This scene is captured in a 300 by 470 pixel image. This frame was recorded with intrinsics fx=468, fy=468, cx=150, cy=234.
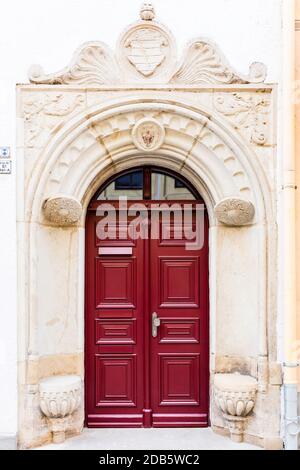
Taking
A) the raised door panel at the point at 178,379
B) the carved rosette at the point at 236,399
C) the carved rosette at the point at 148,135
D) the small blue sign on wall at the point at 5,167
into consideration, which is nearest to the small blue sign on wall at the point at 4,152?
the small blue sign on wall at the point at 5,167

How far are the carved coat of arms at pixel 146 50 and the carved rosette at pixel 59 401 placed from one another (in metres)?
2.98

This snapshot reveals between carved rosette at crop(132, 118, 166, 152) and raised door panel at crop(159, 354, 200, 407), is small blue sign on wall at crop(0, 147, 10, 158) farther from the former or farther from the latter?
raised door panel at crop(159, 354, 200, 407)

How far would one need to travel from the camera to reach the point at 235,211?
170 inches

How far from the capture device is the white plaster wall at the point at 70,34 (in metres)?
4.33

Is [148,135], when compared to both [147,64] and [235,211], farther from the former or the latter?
[235,211]

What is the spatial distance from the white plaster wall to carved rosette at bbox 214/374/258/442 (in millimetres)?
1931

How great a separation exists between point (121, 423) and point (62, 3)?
4.10 m

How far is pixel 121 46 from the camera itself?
14.4ft

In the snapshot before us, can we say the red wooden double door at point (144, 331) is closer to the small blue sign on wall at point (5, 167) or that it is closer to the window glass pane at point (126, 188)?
the window glass pane at point (126, 188)

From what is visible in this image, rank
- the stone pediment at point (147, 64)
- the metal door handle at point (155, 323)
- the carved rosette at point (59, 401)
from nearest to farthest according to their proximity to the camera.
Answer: the carved rosette at point (59, 401) → the stone pediment at point (147, 64) → the metal door handle at point (155, 323)

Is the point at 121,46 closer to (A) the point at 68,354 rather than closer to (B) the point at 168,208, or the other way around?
(B) the point at 168,208

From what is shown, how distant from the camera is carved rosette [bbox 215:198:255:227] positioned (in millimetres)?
4316

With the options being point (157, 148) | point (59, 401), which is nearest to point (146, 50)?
point (157, 148)

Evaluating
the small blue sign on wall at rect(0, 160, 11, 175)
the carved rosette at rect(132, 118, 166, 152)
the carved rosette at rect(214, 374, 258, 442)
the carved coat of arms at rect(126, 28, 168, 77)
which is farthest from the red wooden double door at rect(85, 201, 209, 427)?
the carved coat of arms at rect(126, 28, 168, 77)
